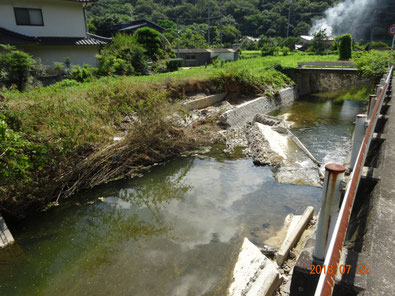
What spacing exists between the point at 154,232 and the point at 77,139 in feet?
12.8

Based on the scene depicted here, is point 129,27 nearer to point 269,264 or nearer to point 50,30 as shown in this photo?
point 50,30

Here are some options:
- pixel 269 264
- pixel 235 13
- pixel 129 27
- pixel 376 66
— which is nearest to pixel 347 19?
pixel 235 13

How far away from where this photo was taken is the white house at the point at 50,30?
17688 mm

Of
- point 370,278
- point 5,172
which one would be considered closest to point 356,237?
point 370,278

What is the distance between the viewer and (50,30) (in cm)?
1955

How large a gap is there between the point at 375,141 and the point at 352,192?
3890mm

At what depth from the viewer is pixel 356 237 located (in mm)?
3131

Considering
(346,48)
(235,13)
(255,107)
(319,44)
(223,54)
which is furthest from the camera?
(235,13)

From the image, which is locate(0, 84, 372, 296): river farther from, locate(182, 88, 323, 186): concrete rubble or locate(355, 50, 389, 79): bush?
locate(355, 50, 389, 79): bush

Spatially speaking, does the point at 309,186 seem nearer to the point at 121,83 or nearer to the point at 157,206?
the point at 157,206

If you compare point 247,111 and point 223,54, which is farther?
point 223,54

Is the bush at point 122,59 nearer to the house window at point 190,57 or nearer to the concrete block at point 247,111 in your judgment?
the concrete block at point 247,111

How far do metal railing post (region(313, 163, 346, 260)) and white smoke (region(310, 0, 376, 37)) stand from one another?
8054 cm
